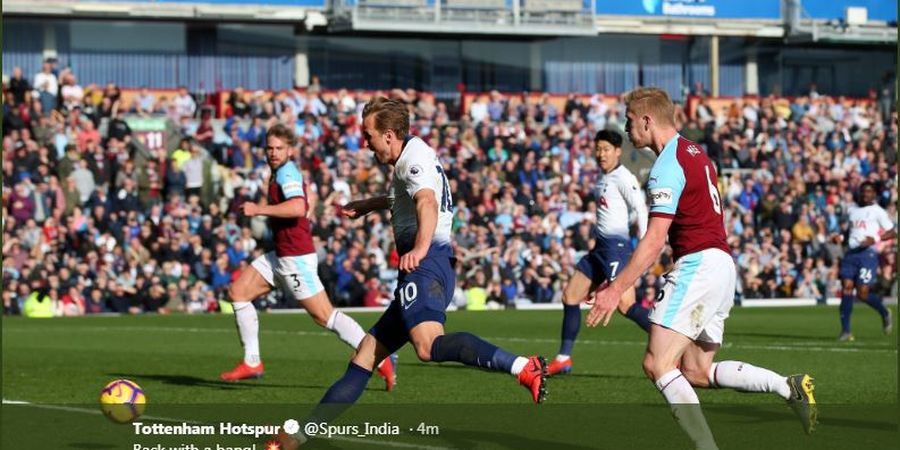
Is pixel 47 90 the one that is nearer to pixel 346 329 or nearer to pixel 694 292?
pixel 346 329

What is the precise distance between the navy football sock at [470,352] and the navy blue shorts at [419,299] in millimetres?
202

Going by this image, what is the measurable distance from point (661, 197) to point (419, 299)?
61.6 inches

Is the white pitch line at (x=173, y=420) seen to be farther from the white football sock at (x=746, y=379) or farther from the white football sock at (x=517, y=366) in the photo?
the white football sock at (x=746, y=379)

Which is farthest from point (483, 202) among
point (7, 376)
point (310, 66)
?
point (7, 376)

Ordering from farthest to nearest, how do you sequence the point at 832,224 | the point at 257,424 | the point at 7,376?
1. the point at 832,224
2. the point at 7,376
3. the point at 257,424

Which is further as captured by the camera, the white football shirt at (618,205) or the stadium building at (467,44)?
the stadium building at (467,44)

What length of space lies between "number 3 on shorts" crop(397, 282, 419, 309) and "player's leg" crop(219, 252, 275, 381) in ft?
18.0

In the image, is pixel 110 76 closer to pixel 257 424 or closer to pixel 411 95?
pixel 411 95

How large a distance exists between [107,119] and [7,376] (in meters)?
21.2

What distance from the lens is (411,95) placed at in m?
41.2

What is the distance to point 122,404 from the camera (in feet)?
33.5

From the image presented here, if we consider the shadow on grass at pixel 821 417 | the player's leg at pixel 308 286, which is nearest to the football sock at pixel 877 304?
the player's leg at pixel 308 286

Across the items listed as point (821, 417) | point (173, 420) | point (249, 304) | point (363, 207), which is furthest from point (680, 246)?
point (249, 304)

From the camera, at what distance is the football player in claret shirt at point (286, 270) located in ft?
45.2
